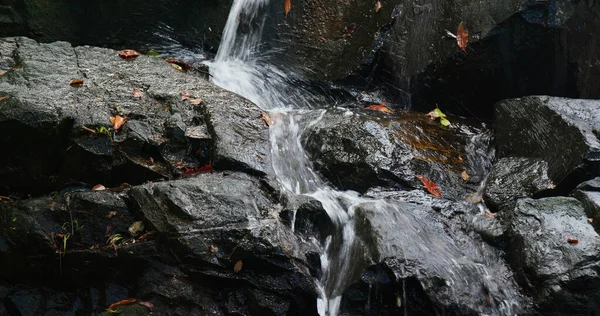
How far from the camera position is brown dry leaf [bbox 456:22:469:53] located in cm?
605

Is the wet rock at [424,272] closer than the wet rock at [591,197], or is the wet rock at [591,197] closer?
the wet rock at [424,272]

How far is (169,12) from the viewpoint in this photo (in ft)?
24.0

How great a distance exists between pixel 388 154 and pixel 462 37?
1.85m

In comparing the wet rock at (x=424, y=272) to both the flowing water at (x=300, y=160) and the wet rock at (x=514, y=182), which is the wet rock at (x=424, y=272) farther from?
the wet rock at (x=514, y=182)

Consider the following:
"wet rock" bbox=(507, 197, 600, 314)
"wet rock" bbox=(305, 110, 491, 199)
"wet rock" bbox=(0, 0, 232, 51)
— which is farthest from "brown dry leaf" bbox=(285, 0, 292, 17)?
"wet rock" bbox=(507, 197, 600, 314)

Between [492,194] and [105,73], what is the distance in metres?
3.64

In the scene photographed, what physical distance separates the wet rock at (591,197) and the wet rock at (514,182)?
0.25m

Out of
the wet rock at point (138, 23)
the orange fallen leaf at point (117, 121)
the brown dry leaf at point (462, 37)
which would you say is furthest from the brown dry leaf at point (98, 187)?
the brown dry leaf at point (462, 37)

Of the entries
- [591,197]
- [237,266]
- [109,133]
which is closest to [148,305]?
[237,266]

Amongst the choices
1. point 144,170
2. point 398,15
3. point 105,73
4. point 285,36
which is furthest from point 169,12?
point 144,170

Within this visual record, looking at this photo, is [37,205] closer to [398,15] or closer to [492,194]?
[492,194]

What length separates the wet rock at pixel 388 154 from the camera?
16.2 feet

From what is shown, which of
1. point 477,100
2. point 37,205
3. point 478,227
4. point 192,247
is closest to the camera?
point 192,247

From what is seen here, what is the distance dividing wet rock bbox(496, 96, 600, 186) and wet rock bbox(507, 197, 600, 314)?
0.39 m
